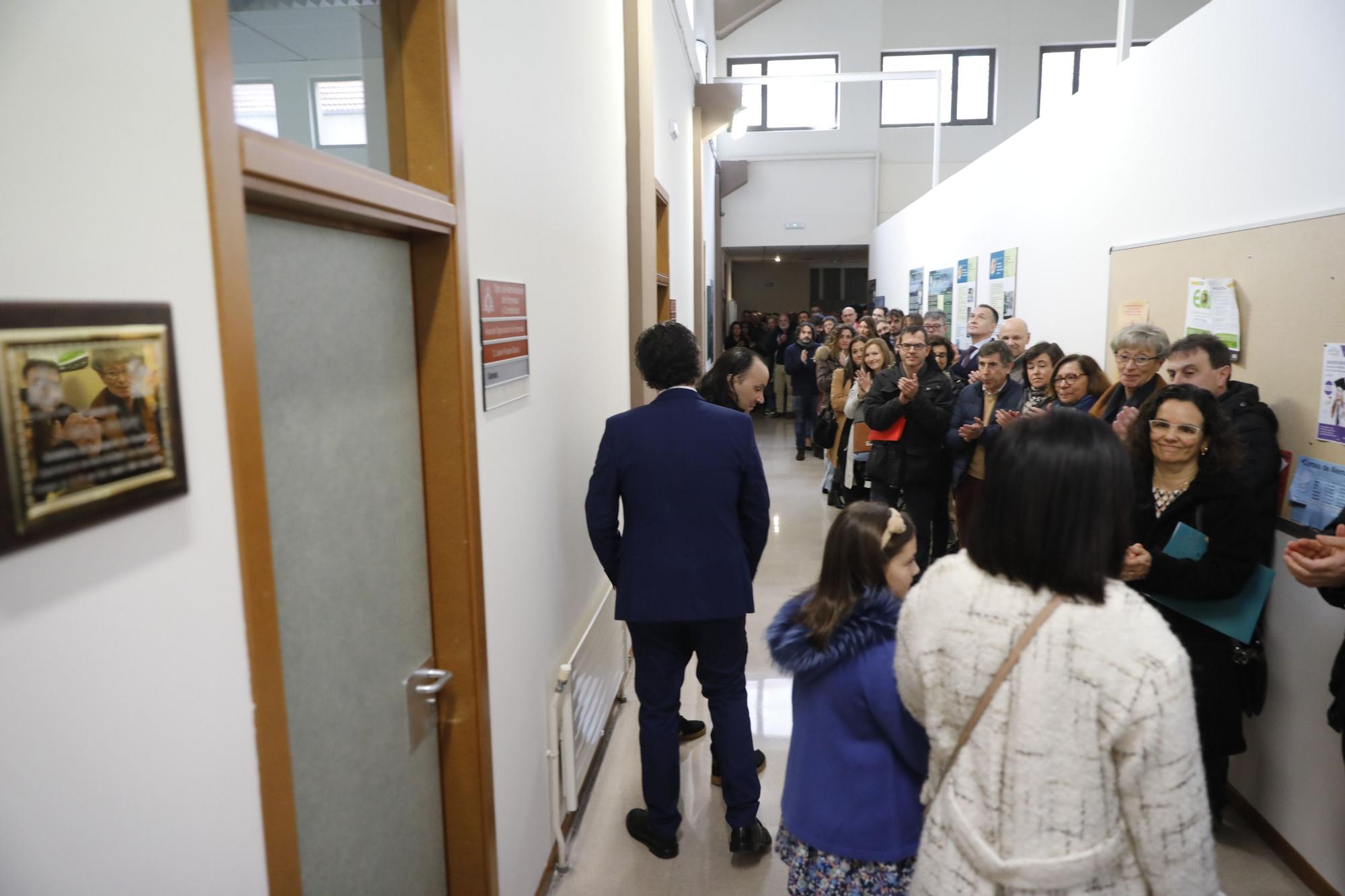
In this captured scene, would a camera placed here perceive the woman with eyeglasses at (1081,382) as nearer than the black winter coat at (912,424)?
Yes

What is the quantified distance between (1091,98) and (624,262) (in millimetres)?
2612

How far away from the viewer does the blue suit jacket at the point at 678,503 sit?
2.50 metres

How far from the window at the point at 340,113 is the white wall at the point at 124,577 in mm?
606

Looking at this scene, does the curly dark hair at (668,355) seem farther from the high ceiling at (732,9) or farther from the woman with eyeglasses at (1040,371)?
the high ceiling at (732,9)

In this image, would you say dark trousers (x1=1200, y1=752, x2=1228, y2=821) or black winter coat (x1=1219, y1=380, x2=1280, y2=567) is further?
dark trousers (x1=1200, y1=752, x2=1228, y2=821)

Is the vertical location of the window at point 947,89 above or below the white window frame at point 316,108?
above

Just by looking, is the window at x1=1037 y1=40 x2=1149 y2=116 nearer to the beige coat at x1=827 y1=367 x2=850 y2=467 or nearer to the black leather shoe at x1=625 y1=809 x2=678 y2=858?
the beige coat at x1=827 y1=367 x2=850 y2=467

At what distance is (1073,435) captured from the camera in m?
1.27

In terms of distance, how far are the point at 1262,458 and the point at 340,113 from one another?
270cm

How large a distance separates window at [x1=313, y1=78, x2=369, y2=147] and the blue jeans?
8370mm

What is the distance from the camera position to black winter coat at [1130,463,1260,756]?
96.4 inches

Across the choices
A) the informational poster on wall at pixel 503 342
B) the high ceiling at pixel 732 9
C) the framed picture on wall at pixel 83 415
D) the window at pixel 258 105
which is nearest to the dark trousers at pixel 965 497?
the informational poster on wall at pixel 503 342

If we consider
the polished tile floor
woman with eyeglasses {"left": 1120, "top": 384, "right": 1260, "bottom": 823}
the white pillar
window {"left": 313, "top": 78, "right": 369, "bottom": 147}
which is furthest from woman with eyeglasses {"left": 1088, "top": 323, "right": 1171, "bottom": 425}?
window {"left": 313, "top": 78, "right": 369, "bottom": 147}

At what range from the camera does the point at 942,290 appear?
800 centimetres
